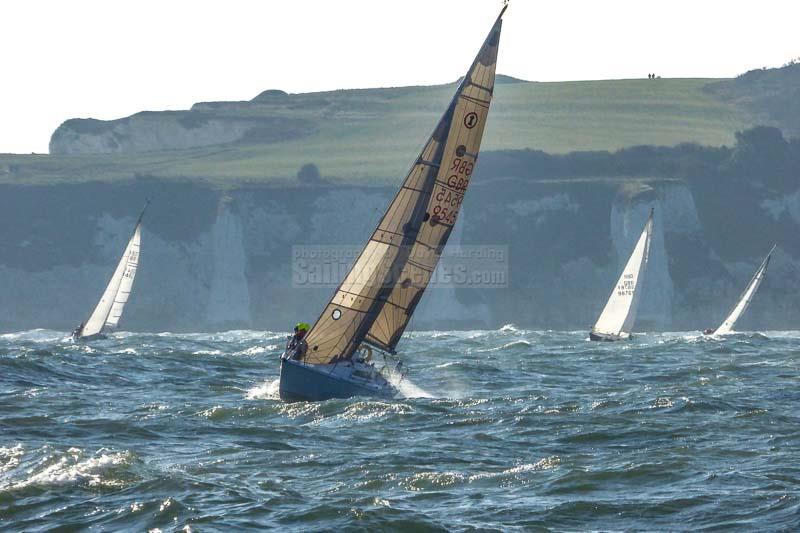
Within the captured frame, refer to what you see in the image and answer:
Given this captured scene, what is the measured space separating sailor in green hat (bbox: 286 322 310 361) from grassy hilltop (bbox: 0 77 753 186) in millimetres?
82918

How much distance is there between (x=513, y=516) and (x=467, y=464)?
3944mm

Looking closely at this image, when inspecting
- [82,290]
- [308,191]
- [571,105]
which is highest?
[571,105]

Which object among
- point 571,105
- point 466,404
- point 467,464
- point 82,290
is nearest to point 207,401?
point 466,404

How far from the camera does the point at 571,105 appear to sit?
16188cm

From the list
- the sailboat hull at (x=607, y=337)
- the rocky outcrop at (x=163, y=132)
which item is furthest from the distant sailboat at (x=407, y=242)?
the rocky outcrop at (x=163, y=132)

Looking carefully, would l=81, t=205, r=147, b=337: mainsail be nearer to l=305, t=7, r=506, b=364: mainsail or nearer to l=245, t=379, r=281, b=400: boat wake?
l=245, t=379, r=281, b=400: boat wake

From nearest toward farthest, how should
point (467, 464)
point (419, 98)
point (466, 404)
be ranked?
point (467, 464) → point (466, 404) → point (419, 98)

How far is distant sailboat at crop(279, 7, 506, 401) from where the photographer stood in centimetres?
3170

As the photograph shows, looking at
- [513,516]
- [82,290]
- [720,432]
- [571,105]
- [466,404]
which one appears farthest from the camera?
[571,105]

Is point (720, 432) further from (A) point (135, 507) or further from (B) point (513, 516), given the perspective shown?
(A) point (135, 507)

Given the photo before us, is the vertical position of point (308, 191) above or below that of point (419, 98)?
below

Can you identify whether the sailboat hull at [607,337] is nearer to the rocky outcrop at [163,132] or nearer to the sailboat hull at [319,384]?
the sailboat hull at [319,384]

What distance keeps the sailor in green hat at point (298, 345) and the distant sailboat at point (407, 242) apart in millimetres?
28

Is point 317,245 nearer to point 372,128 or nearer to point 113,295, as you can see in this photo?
point 113,295
